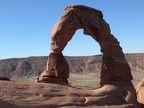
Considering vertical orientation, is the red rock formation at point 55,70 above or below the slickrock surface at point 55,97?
above

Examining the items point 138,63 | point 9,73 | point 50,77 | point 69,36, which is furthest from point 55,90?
point 138,63

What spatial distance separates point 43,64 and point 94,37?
85.9 m

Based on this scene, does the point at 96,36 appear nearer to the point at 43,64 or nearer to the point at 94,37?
the point at 94,37

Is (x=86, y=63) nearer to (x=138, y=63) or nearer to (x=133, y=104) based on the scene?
(x=138, y=63)

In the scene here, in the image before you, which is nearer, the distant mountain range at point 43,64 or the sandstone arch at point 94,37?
the sandstone arch at point 94,37

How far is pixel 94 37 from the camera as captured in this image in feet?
69.5

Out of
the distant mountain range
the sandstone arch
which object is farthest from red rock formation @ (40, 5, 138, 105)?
the distant mountain range

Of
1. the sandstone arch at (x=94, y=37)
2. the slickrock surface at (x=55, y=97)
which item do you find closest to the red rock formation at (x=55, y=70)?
the sandstone arch at (x=94, y=37)

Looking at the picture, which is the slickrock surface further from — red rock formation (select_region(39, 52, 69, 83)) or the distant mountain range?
the distant mountain range

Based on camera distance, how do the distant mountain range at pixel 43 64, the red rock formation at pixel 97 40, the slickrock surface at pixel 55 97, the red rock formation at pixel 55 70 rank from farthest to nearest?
the distant mountain range at pixel 43 64 → the red rock formation at pixel 55 70 → the red rock formation at pixel 97 40 → the slickrock surface at pixel 55 97

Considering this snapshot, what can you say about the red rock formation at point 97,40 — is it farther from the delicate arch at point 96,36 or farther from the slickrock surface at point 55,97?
the slickrock surface at point 55,97

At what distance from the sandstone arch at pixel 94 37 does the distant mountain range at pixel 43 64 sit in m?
81.6

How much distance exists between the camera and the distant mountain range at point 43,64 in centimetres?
10419

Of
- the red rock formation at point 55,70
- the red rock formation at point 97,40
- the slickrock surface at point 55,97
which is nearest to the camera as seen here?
the slickrock surface at point 55,97
